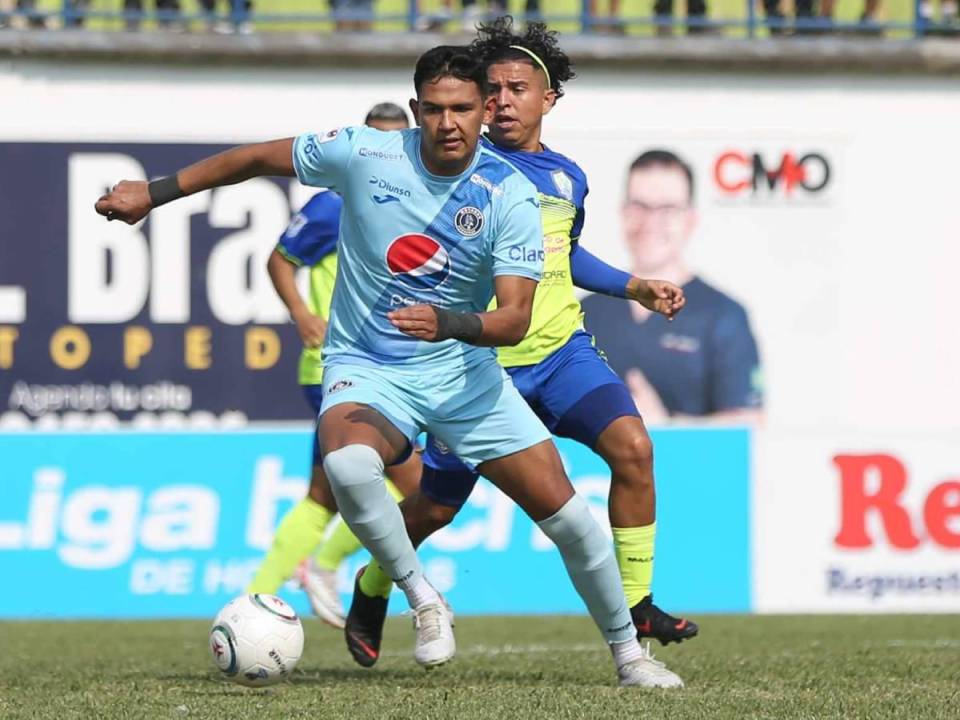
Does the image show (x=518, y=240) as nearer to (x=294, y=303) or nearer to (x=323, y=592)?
(x=294, y=303)

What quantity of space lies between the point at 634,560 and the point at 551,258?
4.13 ft

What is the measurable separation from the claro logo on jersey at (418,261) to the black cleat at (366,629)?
174cm

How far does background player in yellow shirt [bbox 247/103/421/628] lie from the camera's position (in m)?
8.45

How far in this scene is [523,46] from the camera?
24.0 feet

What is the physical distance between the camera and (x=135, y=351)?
628 inches

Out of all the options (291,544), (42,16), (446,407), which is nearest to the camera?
(446,407)

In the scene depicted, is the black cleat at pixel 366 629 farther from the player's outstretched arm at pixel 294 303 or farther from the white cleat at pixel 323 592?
the player's outstretched arm at pixel 294 303

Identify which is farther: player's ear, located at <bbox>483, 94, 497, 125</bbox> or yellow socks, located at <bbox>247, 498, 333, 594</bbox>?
yellow socks, located at <bbox>247, 498, 333, 594</bbox>

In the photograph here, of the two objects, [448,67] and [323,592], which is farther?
[323,592]

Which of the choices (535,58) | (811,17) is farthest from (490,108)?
(811,17)

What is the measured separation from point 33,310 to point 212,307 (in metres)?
1.59

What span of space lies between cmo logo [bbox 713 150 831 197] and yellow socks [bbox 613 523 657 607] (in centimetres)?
955

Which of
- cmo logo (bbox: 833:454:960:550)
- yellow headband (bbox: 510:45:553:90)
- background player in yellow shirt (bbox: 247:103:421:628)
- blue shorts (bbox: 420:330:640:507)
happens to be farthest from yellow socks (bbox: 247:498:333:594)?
cmo logo (bbox: 833:454:960:550)

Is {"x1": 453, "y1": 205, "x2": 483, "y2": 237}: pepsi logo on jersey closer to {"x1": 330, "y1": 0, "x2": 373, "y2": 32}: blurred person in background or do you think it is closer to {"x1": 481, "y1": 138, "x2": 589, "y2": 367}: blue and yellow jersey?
{"x1": 481, "y1": 138, "x2": 589, "y2": 367}: blue and yellow jersey
